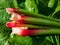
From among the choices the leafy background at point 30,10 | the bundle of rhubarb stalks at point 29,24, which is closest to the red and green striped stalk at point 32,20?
the bundle of rhubarb stalks at point 29,24

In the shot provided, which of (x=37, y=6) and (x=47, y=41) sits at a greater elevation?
(x=37, y=6)

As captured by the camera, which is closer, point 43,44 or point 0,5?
point 43,44

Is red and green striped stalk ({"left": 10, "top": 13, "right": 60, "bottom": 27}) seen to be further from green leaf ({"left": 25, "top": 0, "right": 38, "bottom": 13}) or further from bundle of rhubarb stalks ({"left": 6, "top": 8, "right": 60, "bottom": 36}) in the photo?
green leaf ({"left": 25, "top": 0, "right": 38, "bottom": 13})

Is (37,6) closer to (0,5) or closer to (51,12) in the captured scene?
(51,12)

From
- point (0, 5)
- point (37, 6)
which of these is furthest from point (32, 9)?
point (0, 5)

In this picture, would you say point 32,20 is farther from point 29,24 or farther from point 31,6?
point 31,6

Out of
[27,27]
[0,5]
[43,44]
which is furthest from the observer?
[0,5]
